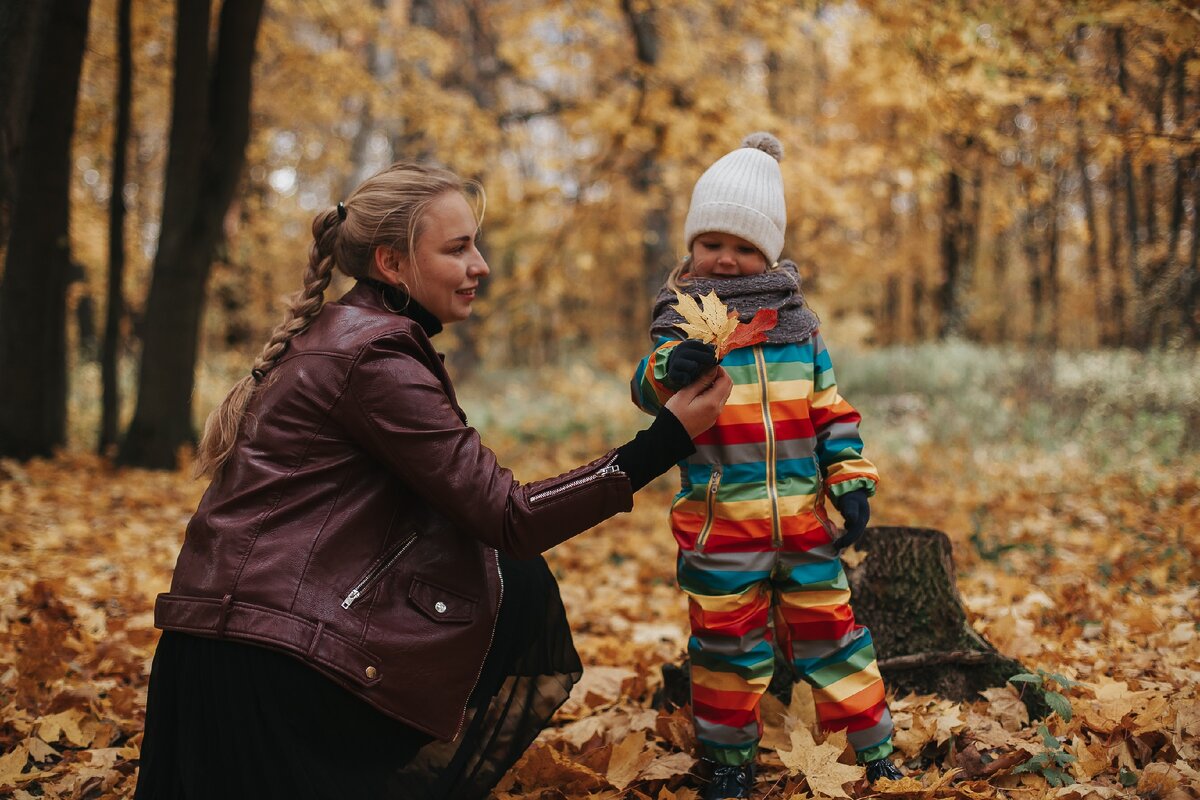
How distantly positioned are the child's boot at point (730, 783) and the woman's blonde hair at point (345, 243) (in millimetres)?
1504

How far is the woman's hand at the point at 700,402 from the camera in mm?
1983

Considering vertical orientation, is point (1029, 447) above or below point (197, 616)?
below

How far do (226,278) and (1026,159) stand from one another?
43.1ft

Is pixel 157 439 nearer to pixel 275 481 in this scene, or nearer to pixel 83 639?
pixel 83 639

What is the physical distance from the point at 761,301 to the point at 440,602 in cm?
115

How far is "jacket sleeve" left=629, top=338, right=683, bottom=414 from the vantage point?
7.22 feet

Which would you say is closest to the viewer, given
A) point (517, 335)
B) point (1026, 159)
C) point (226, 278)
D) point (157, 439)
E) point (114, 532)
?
point (114, 532)

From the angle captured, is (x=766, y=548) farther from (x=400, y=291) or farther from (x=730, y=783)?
(x=400, y=291)

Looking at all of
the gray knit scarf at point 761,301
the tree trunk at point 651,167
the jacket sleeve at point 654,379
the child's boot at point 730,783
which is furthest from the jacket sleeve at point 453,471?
the tree trunk at point 651,167

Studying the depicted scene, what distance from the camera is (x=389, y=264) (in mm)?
2137

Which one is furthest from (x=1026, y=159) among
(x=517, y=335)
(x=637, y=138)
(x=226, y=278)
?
(x=517, y=335)

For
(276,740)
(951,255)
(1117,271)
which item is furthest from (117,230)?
(1117,271)

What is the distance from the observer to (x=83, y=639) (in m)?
3.31

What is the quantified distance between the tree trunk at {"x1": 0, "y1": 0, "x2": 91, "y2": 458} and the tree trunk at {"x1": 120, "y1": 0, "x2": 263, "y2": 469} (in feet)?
2.19
